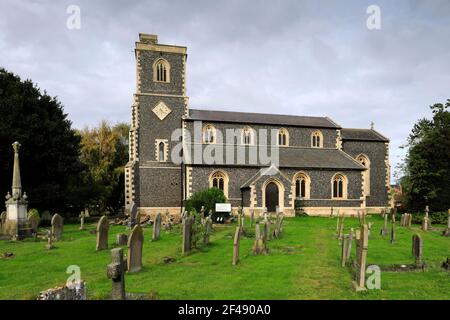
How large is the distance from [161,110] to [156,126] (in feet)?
5.24

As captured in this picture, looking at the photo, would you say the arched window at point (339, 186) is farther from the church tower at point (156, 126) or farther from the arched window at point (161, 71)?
the arched window at point (161, 71)

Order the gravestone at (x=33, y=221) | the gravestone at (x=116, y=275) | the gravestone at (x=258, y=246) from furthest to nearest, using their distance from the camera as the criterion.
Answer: the gravestone at (x=33, y=221)
the gravestone at (x=258, y=246)
the gravestone at (x=116, y=275)

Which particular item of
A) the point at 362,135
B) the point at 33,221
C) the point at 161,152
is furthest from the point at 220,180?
the point at 362,135

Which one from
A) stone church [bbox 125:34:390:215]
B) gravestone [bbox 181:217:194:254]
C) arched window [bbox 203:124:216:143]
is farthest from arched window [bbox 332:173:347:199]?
gravestone [bbox 181:217:194:254]

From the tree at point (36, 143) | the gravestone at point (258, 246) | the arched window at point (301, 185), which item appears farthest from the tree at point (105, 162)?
the gravestone at point (258, 246)

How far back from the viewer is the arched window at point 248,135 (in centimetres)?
3419

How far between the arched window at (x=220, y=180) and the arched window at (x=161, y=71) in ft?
34.5

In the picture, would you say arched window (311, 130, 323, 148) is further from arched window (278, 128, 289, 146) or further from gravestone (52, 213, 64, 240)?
gravestone (52, 213, 64, 240)

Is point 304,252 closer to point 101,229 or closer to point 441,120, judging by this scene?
point 101,229

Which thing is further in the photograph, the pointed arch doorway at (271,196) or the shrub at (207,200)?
the pointed arch doorway at (271,196)

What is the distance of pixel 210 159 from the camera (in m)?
30.2

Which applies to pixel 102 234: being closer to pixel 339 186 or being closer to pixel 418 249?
pixel 418 249

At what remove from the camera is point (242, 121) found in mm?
34156
